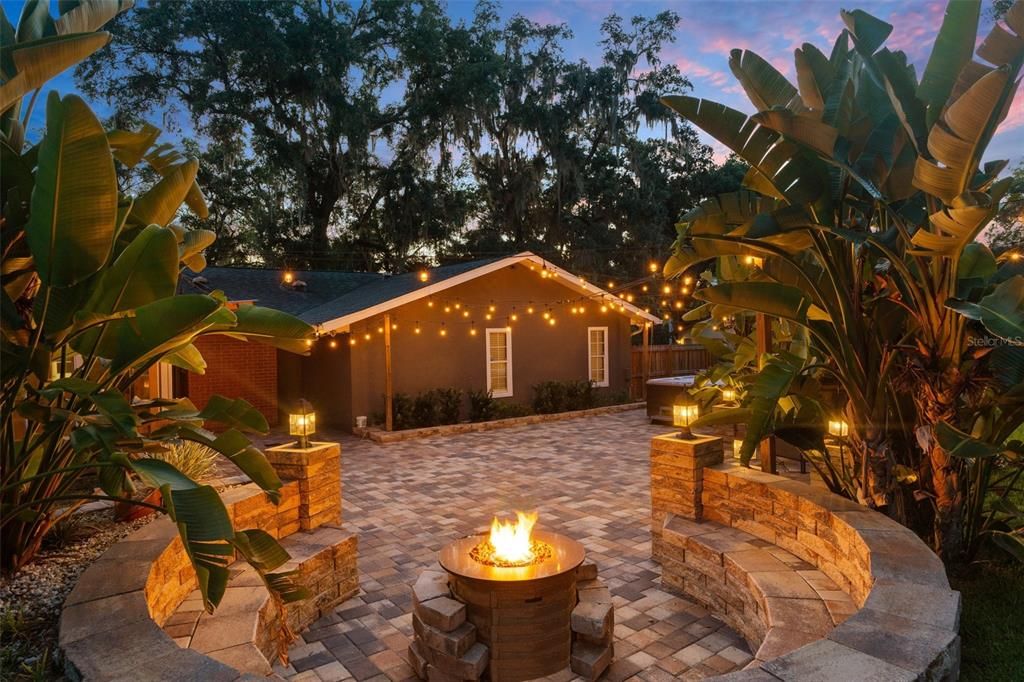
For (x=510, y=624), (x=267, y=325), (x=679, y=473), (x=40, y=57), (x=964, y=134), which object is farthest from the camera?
(x=679, y=473)

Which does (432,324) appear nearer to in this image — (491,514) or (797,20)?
(491,514)

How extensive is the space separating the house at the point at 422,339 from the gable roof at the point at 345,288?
4 centimetres

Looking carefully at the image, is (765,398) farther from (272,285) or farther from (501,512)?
(272,285)

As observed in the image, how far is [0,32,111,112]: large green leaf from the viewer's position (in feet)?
8.37

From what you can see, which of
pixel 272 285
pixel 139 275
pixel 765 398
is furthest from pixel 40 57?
pixel 272 285

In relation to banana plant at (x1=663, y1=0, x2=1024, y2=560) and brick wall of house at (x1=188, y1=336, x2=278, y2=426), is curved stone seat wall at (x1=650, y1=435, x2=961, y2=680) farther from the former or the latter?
brick wall of house at (x1=188, y1=336, x2=278, y2=426)

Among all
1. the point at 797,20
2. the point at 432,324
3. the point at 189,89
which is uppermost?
the point at 189,89

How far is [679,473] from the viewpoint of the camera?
555 cm

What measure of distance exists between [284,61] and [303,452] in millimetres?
21898

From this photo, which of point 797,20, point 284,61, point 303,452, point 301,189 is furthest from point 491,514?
point 284,61

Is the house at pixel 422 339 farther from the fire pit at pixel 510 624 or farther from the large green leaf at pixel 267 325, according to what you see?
the fire pit at pixel 510 624

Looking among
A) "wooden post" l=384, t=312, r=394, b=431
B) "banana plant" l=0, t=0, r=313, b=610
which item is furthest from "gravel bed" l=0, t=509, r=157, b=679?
"wooden post" l=384, t=312, r=394, b=431

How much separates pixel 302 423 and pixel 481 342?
10051mm

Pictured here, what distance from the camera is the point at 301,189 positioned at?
23359mm
